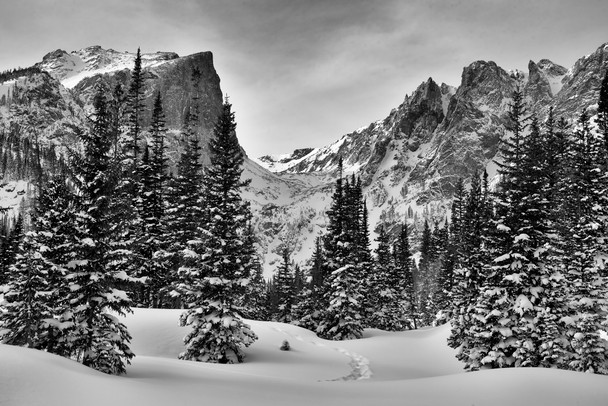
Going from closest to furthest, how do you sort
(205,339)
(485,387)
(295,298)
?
1. (485,387)
2. (205,339)
3. (295,298)

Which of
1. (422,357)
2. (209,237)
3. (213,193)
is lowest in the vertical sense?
(422,357)

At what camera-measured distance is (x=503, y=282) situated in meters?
21.0

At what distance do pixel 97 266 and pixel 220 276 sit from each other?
7.89 meters

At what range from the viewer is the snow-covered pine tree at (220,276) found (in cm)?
2072

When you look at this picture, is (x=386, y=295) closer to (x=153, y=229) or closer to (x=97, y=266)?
(x=153, y=229)

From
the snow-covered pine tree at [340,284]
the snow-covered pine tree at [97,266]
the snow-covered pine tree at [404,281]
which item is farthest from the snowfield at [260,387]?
the snow-covered pine tree at [404,281]

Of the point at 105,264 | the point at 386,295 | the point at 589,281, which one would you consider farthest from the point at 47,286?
the point at 386,295

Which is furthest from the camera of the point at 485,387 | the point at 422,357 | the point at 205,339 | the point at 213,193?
the point at 422,357

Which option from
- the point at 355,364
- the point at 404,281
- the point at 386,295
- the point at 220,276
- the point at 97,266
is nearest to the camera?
the point at 97,266

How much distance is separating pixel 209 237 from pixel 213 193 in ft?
8.98

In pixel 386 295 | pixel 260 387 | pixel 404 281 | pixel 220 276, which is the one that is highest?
pixel 404 281

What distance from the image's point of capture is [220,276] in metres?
21.6

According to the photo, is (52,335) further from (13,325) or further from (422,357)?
(422,357)

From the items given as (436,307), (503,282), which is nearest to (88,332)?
(503,282)
